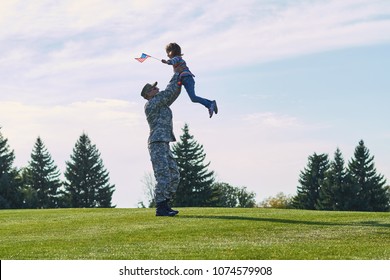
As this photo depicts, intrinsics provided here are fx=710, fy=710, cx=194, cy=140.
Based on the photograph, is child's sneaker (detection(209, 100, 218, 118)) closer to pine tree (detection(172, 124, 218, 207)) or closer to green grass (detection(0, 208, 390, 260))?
green grass (detection(0, 208, 390, 260))

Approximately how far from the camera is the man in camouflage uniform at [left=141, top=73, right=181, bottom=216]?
Result: 59.6 ft

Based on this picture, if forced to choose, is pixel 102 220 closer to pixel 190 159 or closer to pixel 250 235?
pixel 250 235

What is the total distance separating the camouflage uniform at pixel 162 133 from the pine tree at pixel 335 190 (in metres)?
72.8

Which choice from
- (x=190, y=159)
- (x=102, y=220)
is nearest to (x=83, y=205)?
(x=190, y=159)

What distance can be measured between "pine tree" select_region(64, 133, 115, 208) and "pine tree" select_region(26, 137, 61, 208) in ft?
5.67

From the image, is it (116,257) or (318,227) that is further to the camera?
(318,227)

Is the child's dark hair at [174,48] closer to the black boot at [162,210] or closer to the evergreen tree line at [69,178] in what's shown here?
the black boot at [162,210]

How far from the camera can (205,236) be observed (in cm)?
1467

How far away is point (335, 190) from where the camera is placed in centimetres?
8950

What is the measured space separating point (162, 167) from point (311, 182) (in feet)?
260

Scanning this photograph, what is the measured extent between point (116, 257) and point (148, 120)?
7130mm

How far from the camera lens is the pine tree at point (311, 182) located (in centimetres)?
9450

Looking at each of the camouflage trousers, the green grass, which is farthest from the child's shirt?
the green grass

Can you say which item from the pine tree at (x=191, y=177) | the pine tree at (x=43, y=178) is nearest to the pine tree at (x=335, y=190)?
the pine tree at (x=191, y=177)
